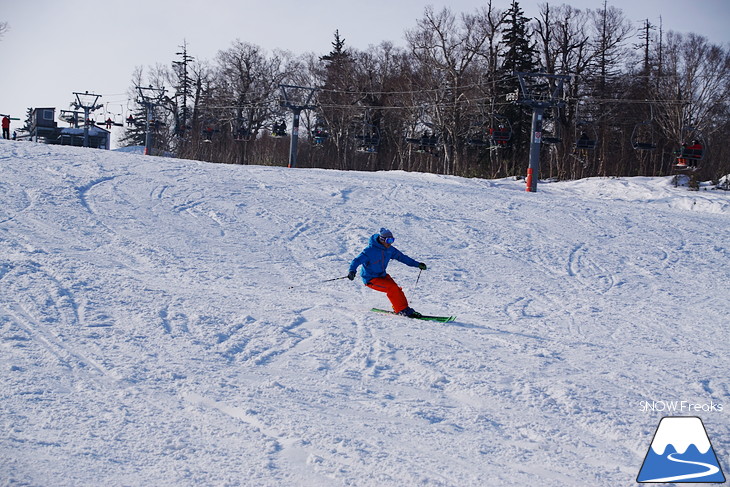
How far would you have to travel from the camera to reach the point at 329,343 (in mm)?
7910

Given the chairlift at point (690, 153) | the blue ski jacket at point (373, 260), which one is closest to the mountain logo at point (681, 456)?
the blue ski jacket at point (373, 260)

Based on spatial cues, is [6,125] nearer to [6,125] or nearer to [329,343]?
[6,125]

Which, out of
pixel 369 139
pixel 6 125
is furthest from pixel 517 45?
pixel 6 125

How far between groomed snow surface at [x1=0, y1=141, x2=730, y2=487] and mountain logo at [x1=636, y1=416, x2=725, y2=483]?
11 cm

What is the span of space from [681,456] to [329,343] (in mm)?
4065

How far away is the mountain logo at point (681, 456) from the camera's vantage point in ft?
→ 15.5

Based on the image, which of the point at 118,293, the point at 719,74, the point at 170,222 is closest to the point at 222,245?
the point at 170,222

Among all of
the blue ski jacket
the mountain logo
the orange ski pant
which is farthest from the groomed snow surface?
the blue ski jacket

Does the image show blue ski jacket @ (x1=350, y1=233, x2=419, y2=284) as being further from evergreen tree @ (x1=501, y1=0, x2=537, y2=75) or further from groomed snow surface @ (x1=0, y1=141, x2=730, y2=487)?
evergreen tree @ (x1=501, y1=0, x2=537, y2=75)

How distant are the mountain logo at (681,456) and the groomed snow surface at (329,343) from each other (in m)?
0.11

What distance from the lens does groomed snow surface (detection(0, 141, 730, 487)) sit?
4.93 m

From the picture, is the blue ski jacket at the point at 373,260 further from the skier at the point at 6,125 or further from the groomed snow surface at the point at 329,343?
Answer: the skier at the point at 6,125

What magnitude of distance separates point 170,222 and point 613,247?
10573mm

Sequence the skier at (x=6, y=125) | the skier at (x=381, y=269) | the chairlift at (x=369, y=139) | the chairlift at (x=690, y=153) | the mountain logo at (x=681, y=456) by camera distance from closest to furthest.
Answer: the mountain logo at (x=681, y=456)
the skier at (x=381, y=269)
the chairlift at (x=690, y=153)
the chairlift at (x=369, y=139)
the skier at (x=6, y=125)
